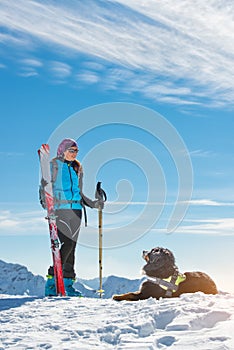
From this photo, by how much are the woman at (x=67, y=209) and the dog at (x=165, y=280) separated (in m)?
2.01

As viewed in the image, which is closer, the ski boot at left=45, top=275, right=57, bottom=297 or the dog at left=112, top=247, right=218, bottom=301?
the dog at left=112, top=247, right=218, bottom=301

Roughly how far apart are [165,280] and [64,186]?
10.4 ft

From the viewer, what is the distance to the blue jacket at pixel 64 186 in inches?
408

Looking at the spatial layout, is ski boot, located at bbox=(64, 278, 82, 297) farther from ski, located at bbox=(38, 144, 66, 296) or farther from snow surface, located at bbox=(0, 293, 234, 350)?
snow surface, located at bbox=(0, 293, 234, 350)

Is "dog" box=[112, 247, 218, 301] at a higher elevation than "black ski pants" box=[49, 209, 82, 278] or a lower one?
lower

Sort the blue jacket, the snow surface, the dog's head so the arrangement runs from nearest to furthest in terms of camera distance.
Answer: the snow surface
the dog's head
the blue jacket

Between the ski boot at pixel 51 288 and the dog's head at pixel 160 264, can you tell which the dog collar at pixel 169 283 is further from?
the ski boot at pixel 51 288

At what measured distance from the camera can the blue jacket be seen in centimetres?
1035

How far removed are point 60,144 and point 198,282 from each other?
14.0 feet

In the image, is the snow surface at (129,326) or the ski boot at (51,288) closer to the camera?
the snow surface at (129,326)

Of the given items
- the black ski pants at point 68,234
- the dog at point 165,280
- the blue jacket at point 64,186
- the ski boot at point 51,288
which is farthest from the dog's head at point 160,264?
the ski boot at point 51,288

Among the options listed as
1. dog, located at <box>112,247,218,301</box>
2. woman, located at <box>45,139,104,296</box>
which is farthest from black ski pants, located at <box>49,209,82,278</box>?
dog, located at <box>112,247,218,301</box>

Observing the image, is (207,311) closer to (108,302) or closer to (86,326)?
(86,326)

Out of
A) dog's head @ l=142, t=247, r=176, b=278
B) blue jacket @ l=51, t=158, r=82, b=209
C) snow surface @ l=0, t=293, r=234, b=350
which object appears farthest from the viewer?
blue jacket @ l=51, t=158, r=82, b=209
